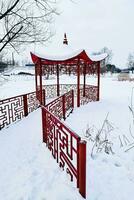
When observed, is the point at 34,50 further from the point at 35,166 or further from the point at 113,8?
the point at 35,166

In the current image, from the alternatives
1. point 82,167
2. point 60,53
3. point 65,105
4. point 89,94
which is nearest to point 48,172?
point 82,167

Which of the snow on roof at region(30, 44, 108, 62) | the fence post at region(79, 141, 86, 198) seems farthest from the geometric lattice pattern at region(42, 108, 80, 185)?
the snow on roof at region(30, 44, 108, 62)

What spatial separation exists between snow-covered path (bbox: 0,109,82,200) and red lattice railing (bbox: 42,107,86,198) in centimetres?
14

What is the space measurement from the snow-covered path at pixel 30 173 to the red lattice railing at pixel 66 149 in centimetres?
14

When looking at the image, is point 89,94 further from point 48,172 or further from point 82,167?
point 82,167

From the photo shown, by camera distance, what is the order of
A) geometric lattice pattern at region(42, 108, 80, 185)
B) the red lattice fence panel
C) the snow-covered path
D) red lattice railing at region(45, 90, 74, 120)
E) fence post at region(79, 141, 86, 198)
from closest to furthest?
fence post at region(79, 141, 86, 198) → the snow-covered path → geometric lattice pattern at region(42, 108, 80, 185) → red lattice railing at region(45, 90, 74, 120) → the red lattice fence panel

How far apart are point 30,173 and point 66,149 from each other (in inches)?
34.3

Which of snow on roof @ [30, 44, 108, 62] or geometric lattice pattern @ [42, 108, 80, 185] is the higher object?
snow on roof @ [30, 44, 108, 62]

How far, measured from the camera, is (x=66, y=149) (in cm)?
310

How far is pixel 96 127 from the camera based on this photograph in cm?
654

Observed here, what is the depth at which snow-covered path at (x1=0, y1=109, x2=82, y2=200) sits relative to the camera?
2.76 meters

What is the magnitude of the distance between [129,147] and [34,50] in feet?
Answer: 20.5

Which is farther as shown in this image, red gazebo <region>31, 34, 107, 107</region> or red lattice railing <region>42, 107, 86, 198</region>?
red gazebo <region>31, 34, 107, 107</region>

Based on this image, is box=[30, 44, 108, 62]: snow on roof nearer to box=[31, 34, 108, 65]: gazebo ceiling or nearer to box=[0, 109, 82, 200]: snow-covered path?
box=[31, 34, 108, 65]: gazebo ceiling
